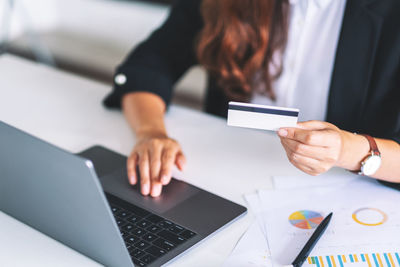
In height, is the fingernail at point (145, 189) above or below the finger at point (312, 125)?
below

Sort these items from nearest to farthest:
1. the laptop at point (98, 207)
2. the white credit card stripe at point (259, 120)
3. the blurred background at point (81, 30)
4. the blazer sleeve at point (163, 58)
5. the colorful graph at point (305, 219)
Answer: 1. the laptop at point (98, 207)
2. the white credit card stripe at point (259, 120)
3. the colorful graph at point (305, 219)
4. the blazer sleeve at point (163, 58)
5. the blurred background at point (81, 30)

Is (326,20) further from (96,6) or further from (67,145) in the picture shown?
(96,6)

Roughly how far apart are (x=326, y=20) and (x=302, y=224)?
0.58m

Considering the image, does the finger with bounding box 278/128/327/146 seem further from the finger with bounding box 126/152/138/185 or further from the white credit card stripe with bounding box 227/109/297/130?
the finger with bounding box 126/152/138/185

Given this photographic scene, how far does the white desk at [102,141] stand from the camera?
0.86 metres

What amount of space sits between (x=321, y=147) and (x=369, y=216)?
0.62ft

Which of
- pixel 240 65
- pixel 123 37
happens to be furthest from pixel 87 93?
pixel 123 37

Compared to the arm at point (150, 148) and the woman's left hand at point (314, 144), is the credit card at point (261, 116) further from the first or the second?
the arm at point (150, 148)

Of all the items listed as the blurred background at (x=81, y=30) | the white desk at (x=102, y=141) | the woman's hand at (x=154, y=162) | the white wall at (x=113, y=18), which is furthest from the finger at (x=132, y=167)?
the white wall at (x=113, y=18)

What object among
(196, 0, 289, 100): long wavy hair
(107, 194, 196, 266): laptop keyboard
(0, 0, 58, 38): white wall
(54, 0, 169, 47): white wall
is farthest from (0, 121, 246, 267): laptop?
(0, 0, 58, 38): white wall

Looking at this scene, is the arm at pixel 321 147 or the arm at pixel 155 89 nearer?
the arm at pixel 321 147

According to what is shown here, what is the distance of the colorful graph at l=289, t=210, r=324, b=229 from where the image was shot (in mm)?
917

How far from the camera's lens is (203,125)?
1.31 m

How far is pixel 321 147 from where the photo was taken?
34.1 inches
